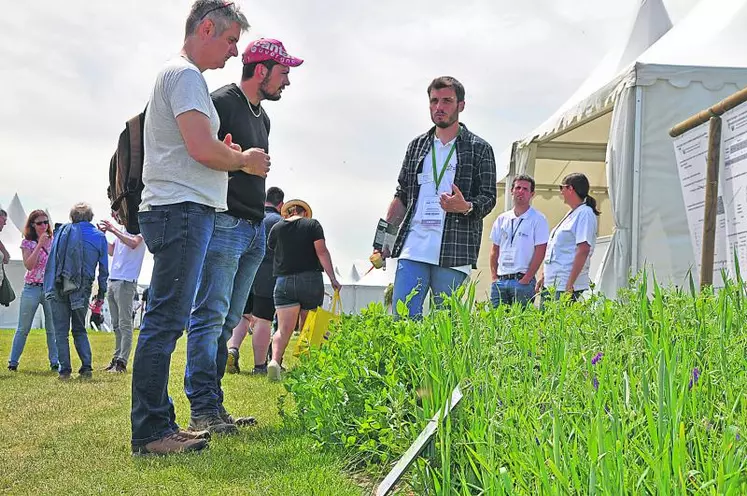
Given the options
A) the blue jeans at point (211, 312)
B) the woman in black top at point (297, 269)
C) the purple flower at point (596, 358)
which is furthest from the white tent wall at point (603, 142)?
the purple flower at point (596, 358)

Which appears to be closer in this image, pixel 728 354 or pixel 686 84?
pixel 728 354

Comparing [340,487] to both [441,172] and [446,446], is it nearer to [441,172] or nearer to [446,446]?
[446,446]

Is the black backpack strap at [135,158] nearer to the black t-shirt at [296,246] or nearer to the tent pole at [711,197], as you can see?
the tent pole at [711,197]

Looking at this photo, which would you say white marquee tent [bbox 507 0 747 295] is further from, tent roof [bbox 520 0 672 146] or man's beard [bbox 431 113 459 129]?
man's beard [bbox 431 113 459 129]

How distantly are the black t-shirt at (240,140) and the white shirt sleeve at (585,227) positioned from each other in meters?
2.71

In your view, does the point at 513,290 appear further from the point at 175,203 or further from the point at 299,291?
the point at 175,203

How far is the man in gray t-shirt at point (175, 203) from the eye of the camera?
338cm

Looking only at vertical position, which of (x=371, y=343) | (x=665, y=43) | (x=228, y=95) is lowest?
(x=371, y=343)

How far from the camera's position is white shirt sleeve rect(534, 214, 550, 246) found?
6699 mm

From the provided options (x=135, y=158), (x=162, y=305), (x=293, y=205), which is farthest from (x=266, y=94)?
(x=293, y=205)

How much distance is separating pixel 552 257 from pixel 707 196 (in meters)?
2.32

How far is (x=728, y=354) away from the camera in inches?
90.7

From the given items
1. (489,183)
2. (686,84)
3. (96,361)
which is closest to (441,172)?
(489,183)

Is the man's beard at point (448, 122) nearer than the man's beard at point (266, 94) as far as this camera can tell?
No
